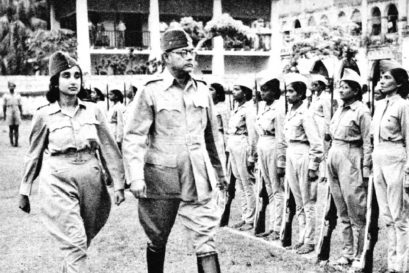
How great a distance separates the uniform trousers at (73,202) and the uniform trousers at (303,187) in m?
2.90

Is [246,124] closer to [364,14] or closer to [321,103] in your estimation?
[321,103]

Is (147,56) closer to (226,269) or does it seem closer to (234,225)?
(234,225)

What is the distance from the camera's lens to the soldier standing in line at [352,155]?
6730 millimetres

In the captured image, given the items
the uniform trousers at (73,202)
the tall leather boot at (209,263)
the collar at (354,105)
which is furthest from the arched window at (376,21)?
the tall leather boot at (209,263)

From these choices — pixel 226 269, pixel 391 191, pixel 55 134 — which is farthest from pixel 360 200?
pixel 55 134

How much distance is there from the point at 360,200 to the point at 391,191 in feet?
1.70

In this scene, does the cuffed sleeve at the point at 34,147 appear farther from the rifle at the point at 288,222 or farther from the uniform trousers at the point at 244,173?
the uniform trousers at the point at 244,173

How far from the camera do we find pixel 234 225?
374 inches

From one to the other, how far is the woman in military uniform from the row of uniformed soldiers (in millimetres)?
2605

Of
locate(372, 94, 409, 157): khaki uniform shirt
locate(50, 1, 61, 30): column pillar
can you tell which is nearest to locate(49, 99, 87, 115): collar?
locate(372, 94, 409, 157): khaki uniform shirt

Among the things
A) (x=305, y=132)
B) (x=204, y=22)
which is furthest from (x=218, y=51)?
(x=305, y=132)

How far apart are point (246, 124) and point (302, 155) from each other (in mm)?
1871

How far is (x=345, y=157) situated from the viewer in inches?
267

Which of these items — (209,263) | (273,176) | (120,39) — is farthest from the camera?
(120,39)
